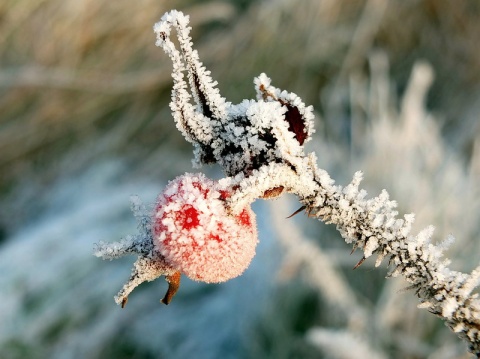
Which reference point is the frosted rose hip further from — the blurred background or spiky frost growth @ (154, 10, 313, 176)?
the blurred background

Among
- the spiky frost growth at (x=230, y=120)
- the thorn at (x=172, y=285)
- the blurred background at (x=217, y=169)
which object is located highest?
the blurred background at (x=217, y=169)

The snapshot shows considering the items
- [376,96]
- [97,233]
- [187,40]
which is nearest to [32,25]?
[97,233]

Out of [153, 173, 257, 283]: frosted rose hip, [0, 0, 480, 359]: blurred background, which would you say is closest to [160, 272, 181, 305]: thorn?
[153, 173, 257, 283]: frosted rose hip

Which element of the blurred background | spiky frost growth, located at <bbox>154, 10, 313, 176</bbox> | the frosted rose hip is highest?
the blurred background

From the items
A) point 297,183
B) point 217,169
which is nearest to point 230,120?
point 297,183

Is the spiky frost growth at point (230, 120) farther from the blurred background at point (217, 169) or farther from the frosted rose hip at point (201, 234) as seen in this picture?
the blurred background at point (217, 169)

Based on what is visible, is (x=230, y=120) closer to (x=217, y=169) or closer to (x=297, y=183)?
(x=297, y=183)

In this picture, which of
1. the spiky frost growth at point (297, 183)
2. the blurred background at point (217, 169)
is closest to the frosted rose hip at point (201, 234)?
the spiky frost growth at point (297, 183)
